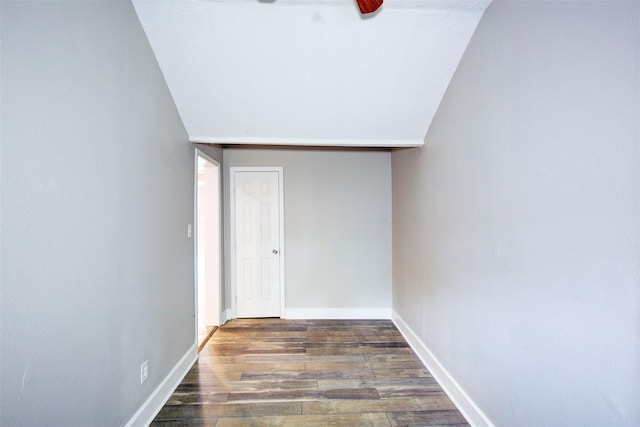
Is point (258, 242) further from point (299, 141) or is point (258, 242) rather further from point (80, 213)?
point (80, 213)

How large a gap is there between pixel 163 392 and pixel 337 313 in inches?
87.7

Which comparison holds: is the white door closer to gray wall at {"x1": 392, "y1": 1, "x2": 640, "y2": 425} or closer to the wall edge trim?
the wall edge trim

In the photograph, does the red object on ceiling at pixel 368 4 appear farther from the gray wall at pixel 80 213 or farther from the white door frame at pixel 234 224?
the white door frame at pixel 234 224

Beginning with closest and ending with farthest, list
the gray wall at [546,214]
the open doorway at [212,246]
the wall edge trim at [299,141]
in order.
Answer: the gray wall at [546,214]
the wall edge trim at [299,141]
the open doorway at [212,246]

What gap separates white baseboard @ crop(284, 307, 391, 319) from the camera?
3869 mm

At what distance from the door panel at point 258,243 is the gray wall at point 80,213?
1.74 meters

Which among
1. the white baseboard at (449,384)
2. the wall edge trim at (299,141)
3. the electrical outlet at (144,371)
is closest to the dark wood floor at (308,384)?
the white baseboard at (449,384)

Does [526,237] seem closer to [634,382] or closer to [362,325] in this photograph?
[634,382]

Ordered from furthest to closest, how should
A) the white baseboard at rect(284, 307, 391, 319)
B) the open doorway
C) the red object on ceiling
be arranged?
the white baseboard at rect(284, 307, 391, 319), the open doorway, the red object on ceiling

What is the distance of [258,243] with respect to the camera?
12.9 feet

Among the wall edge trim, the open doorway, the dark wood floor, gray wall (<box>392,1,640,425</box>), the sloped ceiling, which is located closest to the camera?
gray wall (<box>392,1,640,425</box>)

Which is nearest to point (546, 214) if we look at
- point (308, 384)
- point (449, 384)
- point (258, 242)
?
point (449, 384)

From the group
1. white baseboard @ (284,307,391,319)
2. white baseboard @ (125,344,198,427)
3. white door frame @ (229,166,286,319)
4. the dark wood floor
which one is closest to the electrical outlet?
white baseboard @ (125,344,198,427)

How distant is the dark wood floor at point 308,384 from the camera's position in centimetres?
199
